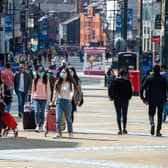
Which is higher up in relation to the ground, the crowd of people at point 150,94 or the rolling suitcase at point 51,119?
the crowd of people at point 150,94

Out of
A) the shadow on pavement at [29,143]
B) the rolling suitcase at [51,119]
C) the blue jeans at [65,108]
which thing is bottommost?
the shadow on pavement at [29,143]

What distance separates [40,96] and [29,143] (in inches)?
120

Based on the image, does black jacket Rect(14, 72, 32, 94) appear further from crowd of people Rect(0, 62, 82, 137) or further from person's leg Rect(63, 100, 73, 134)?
person's leg Rect(63, 100, 73, 134)

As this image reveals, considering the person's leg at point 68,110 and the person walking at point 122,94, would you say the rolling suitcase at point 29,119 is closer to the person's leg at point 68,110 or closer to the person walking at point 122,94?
the person's leg at point 68,110

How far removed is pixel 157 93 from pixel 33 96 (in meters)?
2.84

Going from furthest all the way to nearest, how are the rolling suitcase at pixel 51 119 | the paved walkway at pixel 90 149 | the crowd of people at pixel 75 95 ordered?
the rolling suitcase at pixel 51 119
the crowd of people at pixel 75 95
the paved walkway at pixel 90 149

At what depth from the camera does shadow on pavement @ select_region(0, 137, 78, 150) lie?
53.8 ft

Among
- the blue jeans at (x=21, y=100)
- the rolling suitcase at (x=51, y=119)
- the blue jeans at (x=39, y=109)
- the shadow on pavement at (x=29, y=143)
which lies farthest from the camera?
the blue jeans at (x=21, y=100)

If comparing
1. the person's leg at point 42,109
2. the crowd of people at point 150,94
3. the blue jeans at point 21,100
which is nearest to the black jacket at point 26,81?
the blue jeans at point 21,100

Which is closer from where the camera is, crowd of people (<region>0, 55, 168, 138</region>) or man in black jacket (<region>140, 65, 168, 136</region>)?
crowd of people (<region>0, 55, 168, 138</region>)

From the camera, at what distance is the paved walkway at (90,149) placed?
14.1 meters

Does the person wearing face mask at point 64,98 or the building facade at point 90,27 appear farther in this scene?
the building facade at point 90,27

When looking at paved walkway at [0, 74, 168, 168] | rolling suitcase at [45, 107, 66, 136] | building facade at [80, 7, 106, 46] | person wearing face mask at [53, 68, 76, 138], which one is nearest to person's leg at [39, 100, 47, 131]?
paved walkway at [0, 74, 168, 168]

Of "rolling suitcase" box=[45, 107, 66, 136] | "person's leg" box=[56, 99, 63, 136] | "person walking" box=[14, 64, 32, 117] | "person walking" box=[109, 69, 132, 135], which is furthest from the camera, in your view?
"person walking" box=[14, 64, 32, 117]
